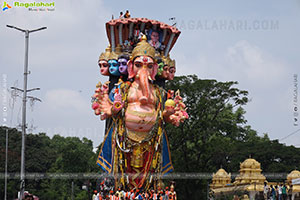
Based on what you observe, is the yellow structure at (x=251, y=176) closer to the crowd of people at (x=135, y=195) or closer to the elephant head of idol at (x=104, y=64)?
the crowd of people at (x=135, y=195)

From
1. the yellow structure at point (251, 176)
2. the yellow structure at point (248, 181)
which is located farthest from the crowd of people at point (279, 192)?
the yellow structure at point (251, 176)

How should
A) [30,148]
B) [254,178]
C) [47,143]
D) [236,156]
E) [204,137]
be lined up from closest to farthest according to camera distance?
[254,178], [204,137], [236,156], [30,148], [47,143]

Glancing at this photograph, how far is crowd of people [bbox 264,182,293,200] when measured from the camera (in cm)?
2119

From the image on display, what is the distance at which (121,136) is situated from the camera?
21.6 m

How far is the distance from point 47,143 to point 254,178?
3615 cm

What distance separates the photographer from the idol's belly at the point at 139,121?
21.3 m

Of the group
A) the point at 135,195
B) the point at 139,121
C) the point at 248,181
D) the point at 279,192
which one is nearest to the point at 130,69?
the point at 139,121

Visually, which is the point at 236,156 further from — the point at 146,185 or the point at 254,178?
the point at 146,185

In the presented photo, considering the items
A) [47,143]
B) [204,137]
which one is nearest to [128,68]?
[204,137]

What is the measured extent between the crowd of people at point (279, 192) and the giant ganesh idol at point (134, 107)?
427cm

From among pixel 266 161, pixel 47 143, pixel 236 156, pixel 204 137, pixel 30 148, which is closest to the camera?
pixel 204 137

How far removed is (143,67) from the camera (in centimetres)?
2136

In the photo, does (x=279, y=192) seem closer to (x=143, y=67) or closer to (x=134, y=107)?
(x=134, y=107)

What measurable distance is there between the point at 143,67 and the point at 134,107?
1633 mm
